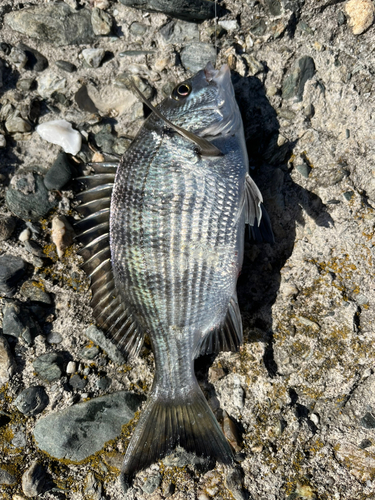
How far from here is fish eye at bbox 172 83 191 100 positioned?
2324 mm

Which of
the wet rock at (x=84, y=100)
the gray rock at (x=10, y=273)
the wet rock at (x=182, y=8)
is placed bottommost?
the gray rock at (x=10, y=273)

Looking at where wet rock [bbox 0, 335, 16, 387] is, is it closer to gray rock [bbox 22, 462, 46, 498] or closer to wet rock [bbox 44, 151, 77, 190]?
gray rock [bbox 22, 462, 46, 498]

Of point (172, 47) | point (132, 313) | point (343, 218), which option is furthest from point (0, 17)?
point (343, 218)

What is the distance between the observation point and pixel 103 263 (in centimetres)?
230

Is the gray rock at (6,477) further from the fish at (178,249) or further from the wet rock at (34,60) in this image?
the wet rock at (34,60)

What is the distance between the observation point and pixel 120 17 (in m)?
2.61

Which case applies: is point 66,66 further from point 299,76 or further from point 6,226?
point 299,76

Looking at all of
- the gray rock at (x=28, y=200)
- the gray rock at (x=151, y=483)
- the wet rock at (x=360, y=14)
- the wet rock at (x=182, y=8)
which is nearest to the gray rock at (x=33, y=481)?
the gray rock at (x=151, y=483)

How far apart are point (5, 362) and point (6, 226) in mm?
863

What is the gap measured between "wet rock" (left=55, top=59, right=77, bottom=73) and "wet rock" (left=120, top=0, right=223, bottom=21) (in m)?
0.54

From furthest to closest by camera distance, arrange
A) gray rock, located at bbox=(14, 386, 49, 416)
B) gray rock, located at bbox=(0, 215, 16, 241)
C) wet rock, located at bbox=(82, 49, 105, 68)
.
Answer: wet rock, located at bbox=(82, 49, 105, 68)
gray rock, located at bbox=(0, 215, 16, 241)
gray rock, located at bbox=(14, 386, 49, 416)

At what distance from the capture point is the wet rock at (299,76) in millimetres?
2490

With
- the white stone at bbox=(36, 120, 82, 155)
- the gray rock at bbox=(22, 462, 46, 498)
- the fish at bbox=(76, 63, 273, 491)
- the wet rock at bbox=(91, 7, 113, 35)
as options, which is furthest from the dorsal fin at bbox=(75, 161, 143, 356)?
the wet rock at bbox=(91, 7, 113, 35)

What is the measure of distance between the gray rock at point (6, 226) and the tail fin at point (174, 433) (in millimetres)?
1404
